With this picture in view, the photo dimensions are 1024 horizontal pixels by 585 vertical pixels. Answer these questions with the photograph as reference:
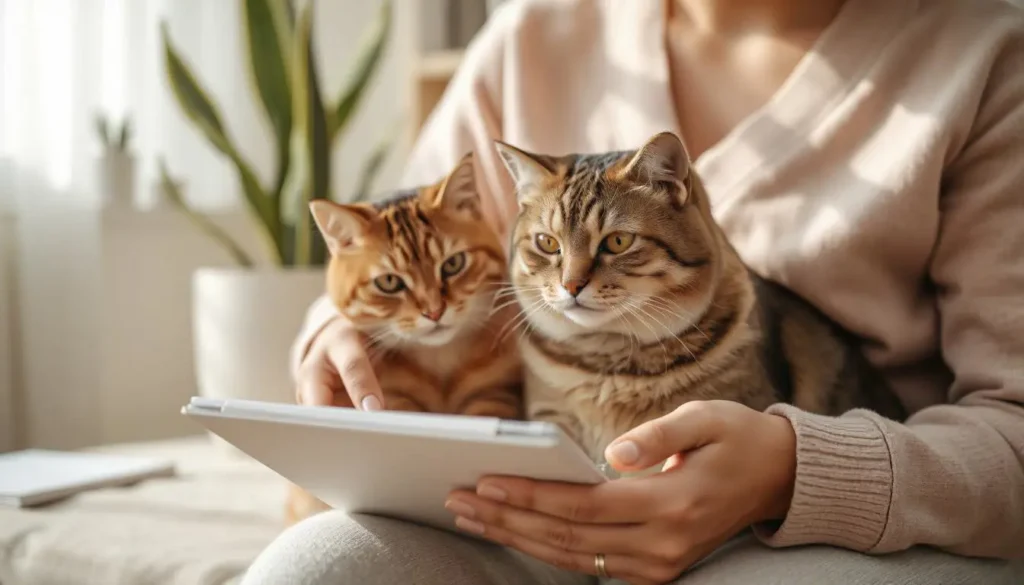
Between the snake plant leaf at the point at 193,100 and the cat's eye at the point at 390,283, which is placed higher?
the snake plant leaf at the point at 193,100

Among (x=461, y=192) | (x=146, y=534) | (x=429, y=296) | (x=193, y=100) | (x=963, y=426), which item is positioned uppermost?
(x=193, y=100)

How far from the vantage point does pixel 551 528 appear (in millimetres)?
800

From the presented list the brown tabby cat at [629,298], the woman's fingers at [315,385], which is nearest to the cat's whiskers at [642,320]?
the brown tabby cat at [629,298]

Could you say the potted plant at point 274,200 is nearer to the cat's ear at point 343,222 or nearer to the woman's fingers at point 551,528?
the cat's ear at point 343,222

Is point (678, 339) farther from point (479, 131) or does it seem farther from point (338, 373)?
point (479, 131)

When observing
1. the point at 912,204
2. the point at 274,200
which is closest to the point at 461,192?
the point at 912,204

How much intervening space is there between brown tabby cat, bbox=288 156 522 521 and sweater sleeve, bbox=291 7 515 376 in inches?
6.8

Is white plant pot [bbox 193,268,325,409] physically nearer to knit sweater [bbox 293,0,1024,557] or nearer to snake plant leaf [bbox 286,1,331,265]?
snake plant leaf [bbox 286,1,331,265]

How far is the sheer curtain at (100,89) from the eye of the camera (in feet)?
6.52

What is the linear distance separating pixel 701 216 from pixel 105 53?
1643mm

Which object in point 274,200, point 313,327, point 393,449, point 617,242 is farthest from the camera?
point 274,200

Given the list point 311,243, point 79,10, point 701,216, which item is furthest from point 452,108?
point 79,10

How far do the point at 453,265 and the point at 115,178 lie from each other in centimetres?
132

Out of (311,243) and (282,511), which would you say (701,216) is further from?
(311,243)
